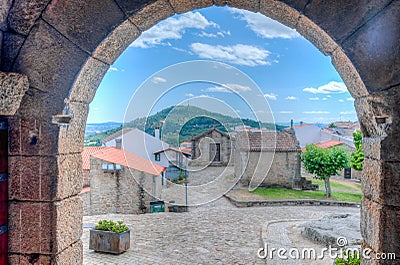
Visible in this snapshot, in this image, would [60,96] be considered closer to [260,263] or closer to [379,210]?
[379,210]

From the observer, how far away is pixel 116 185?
36.1 feet

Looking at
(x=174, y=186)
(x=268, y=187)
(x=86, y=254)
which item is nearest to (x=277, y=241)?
(x=86, y=254)

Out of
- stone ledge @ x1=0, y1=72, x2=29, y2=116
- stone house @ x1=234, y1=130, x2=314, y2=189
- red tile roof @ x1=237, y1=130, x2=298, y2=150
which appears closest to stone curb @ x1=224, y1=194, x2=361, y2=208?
stone house @ x1=234, y1=130, x2=314, y2=189

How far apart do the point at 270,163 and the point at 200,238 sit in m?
11.7

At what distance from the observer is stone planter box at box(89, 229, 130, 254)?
20.6 ft

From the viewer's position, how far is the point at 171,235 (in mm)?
7898

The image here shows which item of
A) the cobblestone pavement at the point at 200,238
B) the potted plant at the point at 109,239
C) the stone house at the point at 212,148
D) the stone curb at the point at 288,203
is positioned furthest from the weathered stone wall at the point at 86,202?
the stone house at the point at 212,148

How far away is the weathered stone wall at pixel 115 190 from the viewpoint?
1082cm

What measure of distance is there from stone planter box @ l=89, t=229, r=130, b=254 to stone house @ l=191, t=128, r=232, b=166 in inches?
737

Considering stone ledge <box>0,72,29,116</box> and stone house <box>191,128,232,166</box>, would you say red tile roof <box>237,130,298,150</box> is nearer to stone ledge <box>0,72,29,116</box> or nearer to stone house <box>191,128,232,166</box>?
stone house <box>191,128,232,166</box>

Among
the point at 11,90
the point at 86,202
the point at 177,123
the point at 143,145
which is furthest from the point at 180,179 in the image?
the point at 11,90

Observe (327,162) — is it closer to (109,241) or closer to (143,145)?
(143,145)

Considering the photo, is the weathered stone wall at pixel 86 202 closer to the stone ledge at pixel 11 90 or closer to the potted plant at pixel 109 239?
the potted plant at pixel 109 239

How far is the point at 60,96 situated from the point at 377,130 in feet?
7.27
